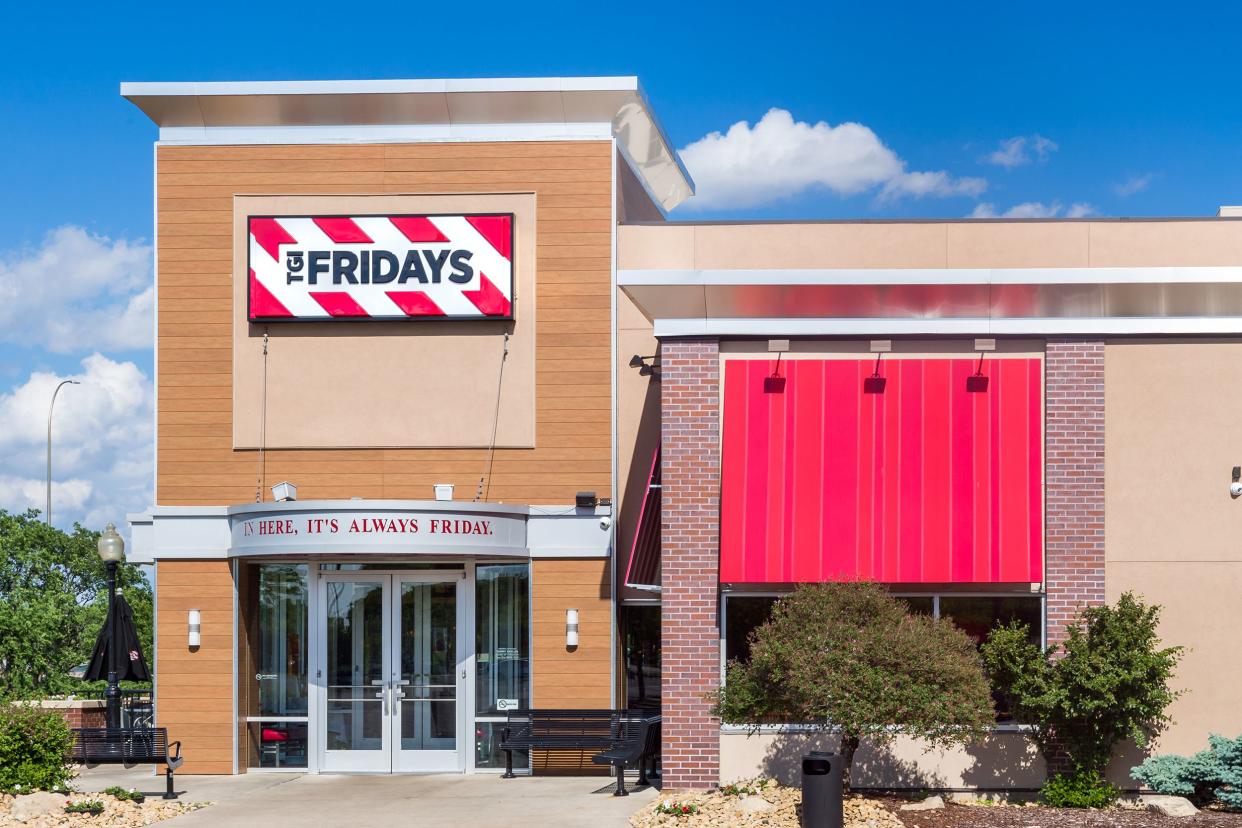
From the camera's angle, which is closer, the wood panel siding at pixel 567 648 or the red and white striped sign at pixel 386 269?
the wood panel siding at pixel 567 648

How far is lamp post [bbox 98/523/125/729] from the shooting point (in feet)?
69.5

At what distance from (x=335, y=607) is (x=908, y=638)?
8564 millimetres

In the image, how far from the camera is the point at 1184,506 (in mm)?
16891

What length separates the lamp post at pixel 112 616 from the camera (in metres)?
21.2

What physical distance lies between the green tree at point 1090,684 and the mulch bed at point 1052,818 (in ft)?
2.12

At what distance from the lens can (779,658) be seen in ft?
49.6

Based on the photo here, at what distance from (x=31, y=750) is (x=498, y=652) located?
5.94m

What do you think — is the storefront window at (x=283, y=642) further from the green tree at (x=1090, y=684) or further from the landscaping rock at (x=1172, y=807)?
the landscaping rock at (x=1172, y=807)

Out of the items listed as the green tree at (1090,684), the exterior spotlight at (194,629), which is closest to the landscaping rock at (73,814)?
the exterior spotlight at (194,629)

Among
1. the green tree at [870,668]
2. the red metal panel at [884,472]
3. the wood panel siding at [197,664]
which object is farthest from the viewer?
the wood panel siding at [197,664]

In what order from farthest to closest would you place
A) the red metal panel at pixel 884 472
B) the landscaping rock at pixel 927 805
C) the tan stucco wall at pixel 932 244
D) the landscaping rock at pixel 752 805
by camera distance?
1. the tan stucco wall at pixel 932 244
2. the red metal panel at pixel 884 472
3. the landscaping rock at pixel 927 805
4. the landscaping rock at pixel 752 805

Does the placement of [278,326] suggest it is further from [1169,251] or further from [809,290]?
[1169,251]

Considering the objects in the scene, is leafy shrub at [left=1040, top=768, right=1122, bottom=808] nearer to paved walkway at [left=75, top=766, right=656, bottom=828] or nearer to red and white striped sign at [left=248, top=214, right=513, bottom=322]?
paved walkway at [left=75, top=766, right=656, bottom=828]

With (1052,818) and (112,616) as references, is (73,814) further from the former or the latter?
(1052,818)
